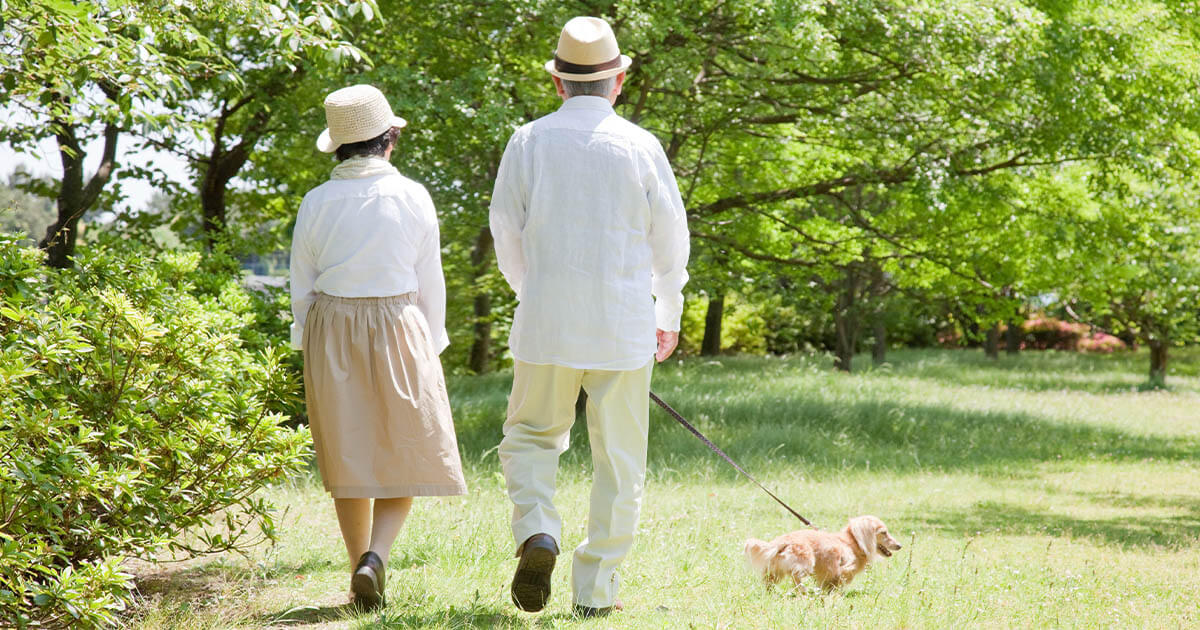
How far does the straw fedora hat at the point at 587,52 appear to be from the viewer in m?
3.68

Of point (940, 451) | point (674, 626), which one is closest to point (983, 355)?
point (940, 451)

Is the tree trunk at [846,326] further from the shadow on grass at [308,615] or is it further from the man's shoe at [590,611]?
the shadow on grass at [308,615]

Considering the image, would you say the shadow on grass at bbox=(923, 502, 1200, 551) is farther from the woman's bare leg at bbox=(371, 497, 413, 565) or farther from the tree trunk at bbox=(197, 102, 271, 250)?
the tree trunk at bbox=(197, 102, 271, 250)

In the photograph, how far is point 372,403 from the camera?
3.90m

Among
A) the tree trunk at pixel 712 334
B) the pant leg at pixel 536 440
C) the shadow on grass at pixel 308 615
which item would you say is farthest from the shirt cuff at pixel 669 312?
the tree trunk at pixel 712 334

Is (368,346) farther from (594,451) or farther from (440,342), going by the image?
(594,451)

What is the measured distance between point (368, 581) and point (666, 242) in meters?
1.59

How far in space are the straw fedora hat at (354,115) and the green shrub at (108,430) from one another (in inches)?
37.8

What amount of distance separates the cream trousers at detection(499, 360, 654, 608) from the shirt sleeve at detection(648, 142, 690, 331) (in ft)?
0.74

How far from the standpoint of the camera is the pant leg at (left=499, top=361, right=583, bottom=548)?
12.1 feet

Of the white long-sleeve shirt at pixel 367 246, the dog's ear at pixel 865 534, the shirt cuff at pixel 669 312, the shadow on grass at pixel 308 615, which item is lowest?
the shadow on grass at pixel 308 615

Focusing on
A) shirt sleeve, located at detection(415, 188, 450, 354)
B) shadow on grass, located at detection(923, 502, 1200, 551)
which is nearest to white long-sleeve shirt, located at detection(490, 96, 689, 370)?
shirt sleeve, located at detection(415, 188, 450, 354)

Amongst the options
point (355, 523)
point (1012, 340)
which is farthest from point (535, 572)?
point (1012, 340)

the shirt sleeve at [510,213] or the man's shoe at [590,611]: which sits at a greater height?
the shirt sleeve at [510,213]
